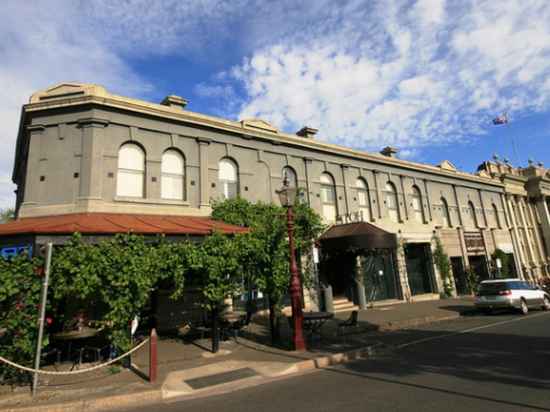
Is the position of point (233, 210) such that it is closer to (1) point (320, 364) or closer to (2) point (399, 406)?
(1) point (320, 364)

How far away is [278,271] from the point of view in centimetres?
1109

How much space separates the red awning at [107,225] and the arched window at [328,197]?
327 inches

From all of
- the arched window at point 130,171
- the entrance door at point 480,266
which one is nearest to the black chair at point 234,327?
the arched window at point 130,171

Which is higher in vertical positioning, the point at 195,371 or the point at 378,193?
the point at 378,193

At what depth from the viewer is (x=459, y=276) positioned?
24.9m

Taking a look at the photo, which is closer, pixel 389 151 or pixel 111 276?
pixel 111 276

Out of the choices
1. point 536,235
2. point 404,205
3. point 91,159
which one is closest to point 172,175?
point 91,159

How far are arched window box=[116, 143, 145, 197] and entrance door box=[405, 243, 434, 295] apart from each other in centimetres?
1662

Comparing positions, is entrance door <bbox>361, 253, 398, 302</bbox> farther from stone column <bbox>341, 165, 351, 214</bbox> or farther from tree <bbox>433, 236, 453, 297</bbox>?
tree <bbox>433, 236, 453, 297</bbox>

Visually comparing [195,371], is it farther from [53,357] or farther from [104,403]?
[53,357]

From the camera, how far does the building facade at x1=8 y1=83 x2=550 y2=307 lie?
42.5ft

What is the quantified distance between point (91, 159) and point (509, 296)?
18177 millimetres

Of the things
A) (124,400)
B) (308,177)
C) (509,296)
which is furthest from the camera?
(308,177)

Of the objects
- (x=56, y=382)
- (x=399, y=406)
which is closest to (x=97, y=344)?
(x=56, y=382)
